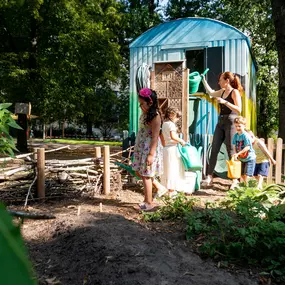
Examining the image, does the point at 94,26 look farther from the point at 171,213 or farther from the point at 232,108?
the point at 171,213

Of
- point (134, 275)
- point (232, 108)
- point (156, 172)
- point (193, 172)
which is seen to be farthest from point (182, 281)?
point (232, 108)

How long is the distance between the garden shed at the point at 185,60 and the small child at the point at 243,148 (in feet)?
5.14

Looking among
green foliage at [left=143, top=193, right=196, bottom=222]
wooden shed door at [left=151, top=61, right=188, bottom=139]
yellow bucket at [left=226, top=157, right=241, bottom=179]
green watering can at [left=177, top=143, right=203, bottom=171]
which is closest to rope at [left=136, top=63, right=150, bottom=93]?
wooden shed door at [left=151, top=61, right=188, bottom=139]

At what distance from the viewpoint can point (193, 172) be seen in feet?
18.8

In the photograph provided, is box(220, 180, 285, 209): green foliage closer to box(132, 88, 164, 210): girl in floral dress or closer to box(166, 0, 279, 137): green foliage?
box(132, 88, 164, 210): girl in floral dress

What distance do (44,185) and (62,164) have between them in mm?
516

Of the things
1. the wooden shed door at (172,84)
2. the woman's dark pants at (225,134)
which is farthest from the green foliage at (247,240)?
the wooden shed door at (172,84)

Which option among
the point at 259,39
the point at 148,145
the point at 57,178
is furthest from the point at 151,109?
the point at 259,39


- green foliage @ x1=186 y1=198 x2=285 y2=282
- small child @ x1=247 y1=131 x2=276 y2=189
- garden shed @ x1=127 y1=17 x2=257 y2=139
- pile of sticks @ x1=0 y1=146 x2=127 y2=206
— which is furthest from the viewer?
garden shed @ x1=127 y1=17 x2=257 y2=139

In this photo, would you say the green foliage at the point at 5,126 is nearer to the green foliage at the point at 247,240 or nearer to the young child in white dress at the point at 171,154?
the green foliage at the point at 247,240

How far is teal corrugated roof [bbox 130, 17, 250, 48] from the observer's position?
7742mm

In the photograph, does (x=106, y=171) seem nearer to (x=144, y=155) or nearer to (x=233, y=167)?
(x=144, y=155)

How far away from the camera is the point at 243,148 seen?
561 cm

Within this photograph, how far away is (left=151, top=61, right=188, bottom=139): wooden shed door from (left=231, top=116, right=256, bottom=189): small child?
141 centimetres
